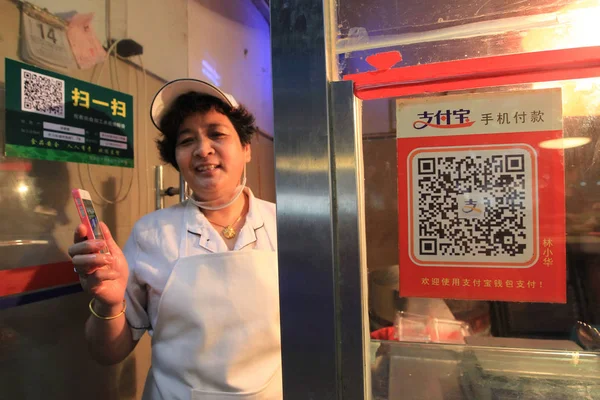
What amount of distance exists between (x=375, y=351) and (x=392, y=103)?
0.27 metres

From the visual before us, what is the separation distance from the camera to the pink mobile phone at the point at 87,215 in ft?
2.44

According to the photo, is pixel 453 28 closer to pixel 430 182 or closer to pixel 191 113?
pixel 430 182

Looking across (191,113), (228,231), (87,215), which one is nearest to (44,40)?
(191,113)

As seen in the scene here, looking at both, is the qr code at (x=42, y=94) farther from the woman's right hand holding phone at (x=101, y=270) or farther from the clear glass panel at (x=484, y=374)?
the clear glass panel at (x=484, y=374)

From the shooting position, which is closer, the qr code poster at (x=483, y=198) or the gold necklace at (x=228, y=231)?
the qr code poster at (x=483, y=198)

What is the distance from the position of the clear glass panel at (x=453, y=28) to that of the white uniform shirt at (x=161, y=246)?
2.48 feet

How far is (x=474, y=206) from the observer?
33cm

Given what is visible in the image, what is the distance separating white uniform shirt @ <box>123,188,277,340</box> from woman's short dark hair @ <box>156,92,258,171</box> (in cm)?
25

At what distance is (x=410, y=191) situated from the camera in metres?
0.35

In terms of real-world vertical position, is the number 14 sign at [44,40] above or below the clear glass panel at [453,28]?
above

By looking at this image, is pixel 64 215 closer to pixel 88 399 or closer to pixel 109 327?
pixel 109 327

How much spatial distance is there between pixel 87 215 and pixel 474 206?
0.74 m

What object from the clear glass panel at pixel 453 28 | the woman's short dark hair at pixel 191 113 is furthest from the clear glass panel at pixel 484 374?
the woman's short dark hair at pixel 191 113

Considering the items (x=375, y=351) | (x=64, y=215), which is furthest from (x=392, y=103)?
(x=64, y=215)
